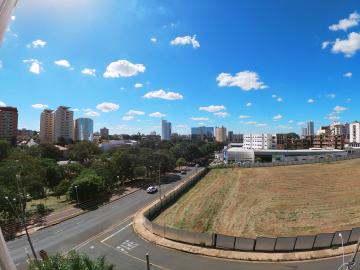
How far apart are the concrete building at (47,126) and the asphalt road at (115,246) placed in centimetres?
13964

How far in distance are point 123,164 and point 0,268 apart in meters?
57.0

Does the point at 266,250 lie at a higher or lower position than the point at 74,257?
lower

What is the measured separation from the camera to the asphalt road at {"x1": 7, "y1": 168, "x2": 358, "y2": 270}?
2366 cm

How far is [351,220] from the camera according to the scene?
34.0 m

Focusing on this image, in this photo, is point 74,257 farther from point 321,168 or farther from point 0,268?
point 321,168

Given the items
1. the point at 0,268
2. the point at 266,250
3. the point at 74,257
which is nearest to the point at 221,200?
the point at 266,250

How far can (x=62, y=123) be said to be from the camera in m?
170

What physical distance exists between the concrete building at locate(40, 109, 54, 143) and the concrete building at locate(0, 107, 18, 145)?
93.5 ft

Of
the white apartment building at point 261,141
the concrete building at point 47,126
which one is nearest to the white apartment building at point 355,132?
the white apartment building at point 261,141

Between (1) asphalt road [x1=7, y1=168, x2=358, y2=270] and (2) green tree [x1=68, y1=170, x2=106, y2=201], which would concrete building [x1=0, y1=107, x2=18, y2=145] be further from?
(1) asphalt road [x1=7, y1=168, x2=358, y2=270]

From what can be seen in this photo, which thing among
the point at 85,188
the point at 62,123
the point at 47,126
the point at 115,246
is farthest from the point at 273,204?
the point at 47,126

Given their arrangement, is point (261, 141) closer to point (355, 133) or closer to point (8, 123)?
point (355, 133)

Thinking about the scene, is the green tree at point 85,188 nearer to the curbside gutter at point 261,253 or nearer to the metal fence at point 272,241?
the curbside gutter at point 261,253

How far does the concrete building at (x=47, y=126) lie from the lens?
16750cm
